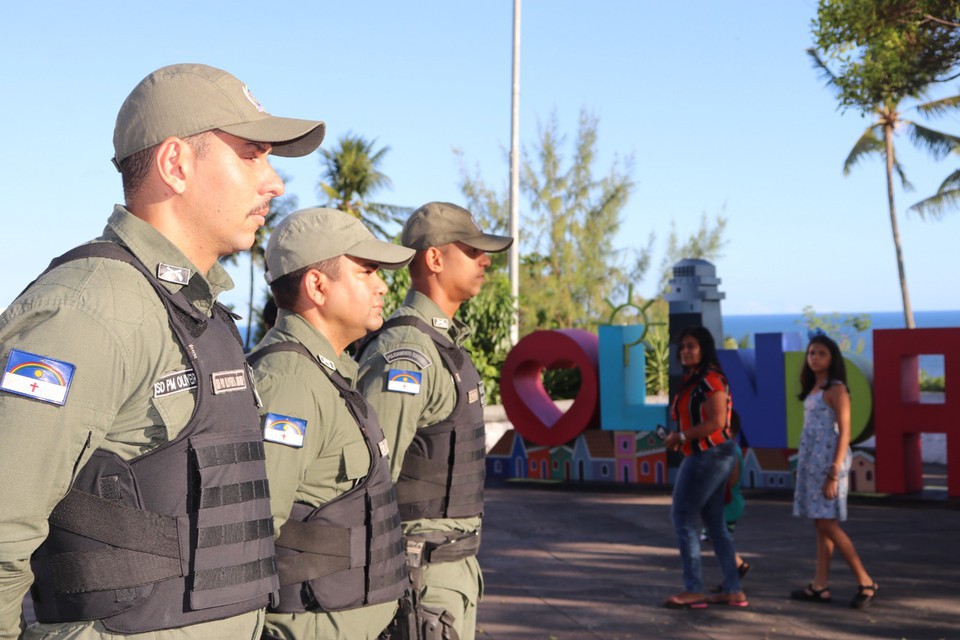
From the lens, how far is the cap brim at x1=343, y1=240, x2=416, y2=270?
11.8 ft

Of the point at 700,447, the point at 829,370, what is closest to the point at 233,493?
the point at 700,447

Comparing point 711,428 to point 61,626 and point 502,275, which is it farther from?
point 502,275

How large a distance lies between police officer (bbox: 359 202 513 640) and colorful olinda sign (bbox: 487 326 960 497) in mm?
10041

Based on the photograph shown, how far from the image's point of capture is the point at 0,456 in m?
1.83

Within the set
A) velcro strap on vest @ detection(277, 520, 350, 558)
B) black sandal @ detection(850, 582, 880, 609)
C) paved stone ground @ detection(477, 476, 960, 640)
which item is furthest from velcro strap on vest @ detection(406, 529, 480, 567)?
black sandal @ detection(850, 582, 880, 609)

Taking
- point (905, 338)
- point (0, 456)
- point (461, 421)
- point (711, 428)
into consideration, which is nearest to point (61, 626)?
point (0, 456)

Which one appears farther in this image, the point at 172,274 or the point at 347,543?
the point at 347,543

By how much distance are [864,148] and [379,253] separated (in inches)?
1598

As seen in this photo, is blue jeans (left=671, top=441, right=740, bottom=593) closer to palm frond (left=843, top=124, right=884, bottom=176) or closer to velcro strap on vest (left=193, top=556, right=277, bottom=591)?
velcro strap on vest (left=193, top=556, right=277, bottom=591)

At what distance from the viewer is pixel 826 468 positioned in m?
7.80

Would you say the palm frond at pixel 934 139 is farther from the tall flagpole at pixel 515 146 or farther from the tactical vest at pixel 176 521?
the tactical vest at pixel 176 521

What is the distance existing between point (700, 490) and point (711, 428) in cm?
46

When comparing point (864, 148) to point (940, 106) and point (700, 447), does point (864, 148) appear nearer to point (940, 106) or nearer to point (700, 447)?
point (940, 106)

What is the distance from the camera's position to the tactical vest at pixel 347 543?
316 cm
